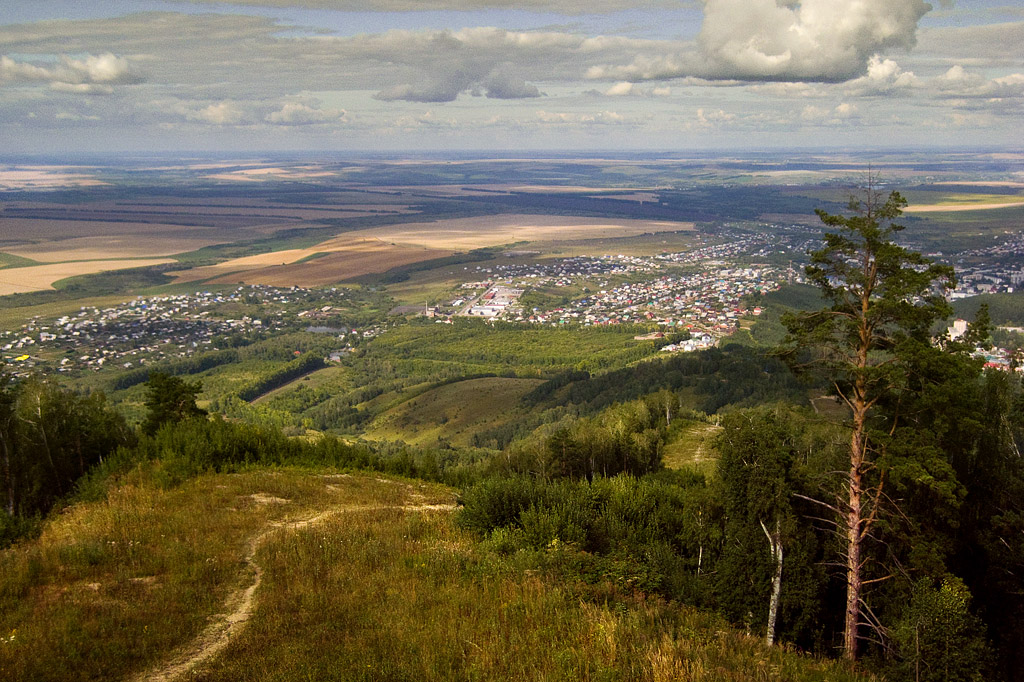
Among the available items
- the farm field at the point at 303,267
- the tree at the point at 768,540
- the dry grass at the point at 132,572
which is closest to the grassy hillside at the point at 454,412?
the dry grass at the point at 132,572

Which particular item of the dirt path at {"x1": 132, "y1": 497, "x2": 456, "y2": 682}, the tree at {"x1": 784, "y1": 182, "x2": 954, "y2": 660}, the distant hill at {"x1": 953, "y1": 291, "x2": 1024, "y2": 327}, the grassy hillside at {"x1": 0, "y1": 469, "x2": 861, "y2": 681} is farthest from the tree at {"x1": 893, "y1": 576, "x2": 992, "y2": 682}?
the distant hill at {"x1": 953, "y1": 291, "x2": 1024, "y2": 327}

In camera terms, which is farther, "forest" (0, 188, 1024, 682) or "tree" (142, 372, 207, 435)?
"tree" (142, 372, 207, 435)

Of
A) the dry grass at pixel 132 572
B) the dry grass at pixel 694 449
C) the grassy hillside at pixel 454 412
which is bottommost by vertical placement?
the grassy hillside at pixel 454 412

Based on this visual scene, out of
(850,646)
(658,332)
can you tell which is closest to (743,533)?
(850,646)

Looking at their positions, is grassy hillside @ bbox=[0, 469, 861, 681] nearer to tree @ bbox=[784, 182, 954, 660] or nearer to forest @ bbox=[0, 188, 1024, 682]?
forest @ bbox=[0, 188, 1024, 682]

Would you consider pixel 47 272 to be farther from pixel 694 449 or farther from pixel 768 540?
pixel 768 540

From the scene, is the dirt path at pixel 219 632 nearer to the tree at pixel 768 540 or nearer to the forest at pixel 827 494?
the forest at pixel 827 494

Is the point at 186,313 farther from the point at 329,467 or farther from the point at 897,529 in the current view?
the point at 897,529
